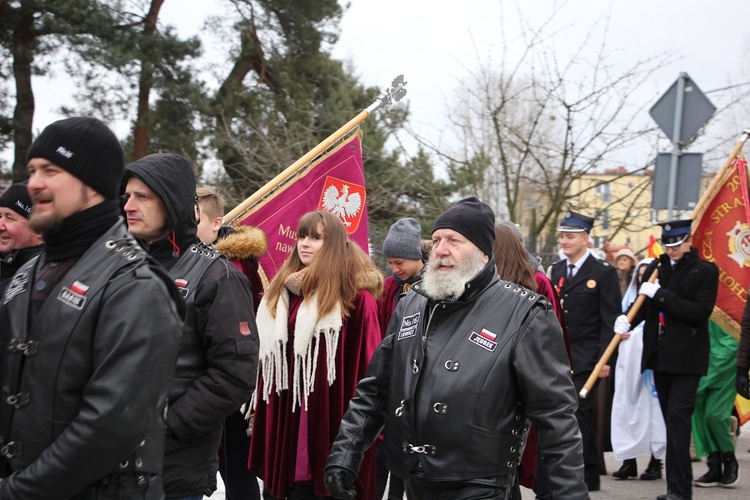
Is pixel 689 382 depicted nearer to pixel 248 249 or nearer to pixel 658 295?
pixel 658 295

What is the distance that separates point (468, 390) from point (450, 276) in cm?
53

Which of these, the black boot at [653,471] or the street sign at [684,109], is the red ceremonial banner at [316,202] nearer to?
the street sign at [684,109]

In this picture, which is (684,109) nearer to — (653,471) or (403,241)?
(653,471)

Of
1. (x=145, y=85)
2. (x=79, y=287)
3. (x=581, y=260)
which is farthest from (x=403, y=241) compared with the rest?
(x=145, y=85)

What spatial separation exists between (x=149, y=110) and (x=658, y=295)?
12.6 metres

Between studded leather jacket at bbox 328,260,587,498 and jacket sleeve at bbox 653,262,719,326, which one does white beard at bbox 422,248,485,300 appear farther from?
jacket sleeve at bbox 653,262,719,326

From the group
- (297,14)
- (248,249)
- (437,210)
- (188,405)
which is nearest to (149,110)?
(297,14)

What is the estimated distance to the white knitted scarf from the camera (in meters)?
4.99

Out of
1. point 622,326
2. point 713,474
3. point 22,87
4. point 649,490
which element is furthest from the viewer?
point 22,87

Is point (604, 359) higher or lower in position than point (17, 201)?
lower

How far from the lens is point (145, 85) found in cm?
A: 1697

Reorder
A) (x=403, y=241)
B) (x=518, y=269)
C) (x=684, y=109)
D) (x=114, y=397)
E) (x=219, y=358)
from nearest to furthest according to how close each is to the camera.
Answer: (x=114, y=397) < (x=219, y=358) < (x=518, y=269) < (x=403, y=241) < (x=684, y=109)

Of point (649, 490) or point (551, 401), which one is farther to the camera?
point (649, 490)

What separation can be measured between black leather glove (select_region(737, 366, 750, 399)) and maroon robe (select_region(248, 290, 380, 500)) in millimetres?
3716
